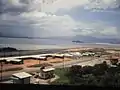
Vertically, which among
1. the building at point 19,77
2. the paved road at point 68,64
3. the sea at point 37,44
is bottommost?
the building at point 19,77

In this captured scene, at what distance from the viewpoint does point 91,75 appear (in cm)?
231

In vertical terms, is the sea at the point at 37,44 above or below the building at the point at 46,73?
above

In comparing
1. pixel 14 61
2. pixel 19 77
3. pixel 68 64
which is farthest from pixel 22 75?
pixel 68 64

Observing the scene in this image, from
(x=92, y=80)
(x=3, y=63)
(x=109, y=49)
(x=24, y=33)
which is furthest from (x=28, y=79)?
(x=109, y=49)

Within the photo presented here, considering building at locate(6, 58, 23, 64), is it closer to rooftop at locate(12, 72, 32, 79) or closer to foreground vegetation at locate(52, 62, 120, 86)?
rooftop at locate(12, 72, 32, 79)

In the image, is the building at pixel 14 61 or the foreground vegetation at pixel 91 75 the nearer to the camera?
the foreground vegetation at pixel 91 75

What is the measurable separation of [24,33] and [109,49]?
0.84m

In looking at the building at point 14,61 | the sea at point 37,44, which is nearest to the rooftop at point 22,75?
the building at point 14,61

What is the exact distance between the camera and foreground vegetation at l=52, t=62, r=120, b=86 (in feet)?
7.52

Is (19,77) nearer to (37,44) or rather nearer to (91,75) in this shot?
(37,44)

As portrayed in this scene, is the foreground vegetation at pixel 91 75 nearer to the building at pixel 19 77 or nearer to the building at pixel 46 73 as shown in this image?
the building at pixel 46 73

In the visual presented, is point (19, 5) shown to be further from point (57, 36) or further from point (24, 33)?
point (57, 36)

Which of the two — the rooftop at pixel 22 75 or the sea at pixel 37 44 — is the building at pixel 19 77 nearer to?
the rooftop at pixel 22 75

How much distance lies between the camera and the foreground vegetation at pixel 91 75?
2291 mm
